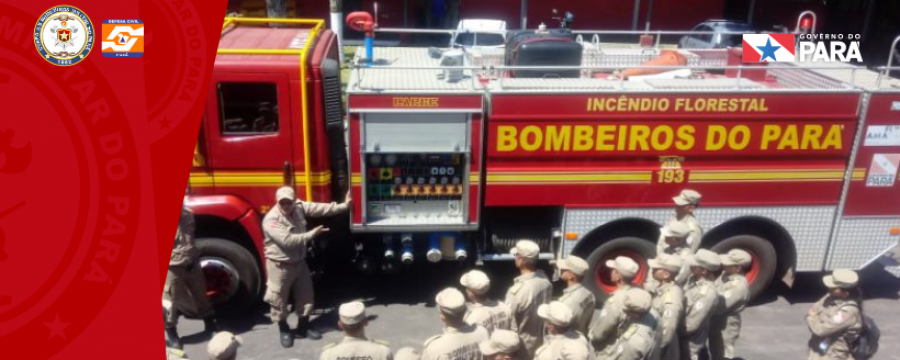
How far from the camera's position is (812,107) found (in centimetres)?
689

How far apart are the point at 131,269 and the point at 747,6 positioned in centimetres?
2000

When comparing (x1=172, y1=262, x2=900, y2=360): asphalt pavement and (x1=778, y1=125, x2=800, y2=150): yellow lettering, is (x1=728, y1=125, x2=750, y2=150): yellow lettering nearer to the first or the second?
(x1=778, y1=125, x2=800, y2=150): yellow lettering

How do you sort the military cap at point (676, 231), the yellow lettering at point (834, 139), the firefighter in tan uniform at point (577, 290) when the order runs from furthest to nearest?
the yellow lettering at point (834, 139) → the military cap at point (676, 231) → the firefighter in tan uniform at point (577, 290)

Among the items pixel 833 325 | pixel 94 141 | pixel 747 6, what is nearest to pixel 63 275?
pixel 94 141

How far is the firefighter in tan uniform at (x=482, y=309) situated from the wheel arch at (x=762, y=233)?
3063 millimetres

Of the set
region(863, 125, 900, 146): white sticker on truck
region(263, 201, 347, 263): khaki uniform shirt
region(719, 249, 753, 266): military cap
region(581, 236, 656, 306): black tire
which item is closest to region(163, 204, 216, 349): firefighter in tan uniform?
region(263, 201, 347, 263): khaki uniform shirt

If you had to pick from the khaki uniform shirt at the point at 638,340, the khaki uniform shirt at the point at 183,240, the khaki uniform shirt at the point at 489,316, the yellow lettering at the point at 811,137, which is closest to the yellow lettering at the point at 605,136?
the yellow lettering at the point at 811,137

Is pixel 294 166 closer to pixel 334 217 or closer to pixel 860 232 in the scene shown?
pixel 334 217

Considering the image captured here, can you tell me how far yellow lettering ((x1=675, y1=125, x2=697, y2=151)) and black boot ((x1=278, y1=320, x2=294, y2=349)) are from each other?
3976 millimetres

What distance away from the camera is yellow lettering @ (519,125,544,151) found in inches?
266

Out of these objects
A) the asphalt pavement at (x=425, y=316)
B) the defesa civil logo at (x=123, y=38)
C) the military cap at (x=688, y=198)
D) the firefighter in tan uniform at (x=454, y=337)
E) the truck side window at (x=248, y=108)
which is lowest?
the asphalt pavement at (x=425, y=316)

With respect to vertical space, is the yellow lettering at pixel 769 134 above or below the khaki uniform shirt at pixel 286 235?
above

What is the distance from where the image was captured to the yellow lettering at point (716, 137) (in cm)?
688

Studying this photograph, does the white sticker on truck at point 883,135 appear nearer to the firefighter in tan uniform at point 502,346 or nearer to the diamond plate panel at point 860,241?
the diamond plate panel at point 860,241
